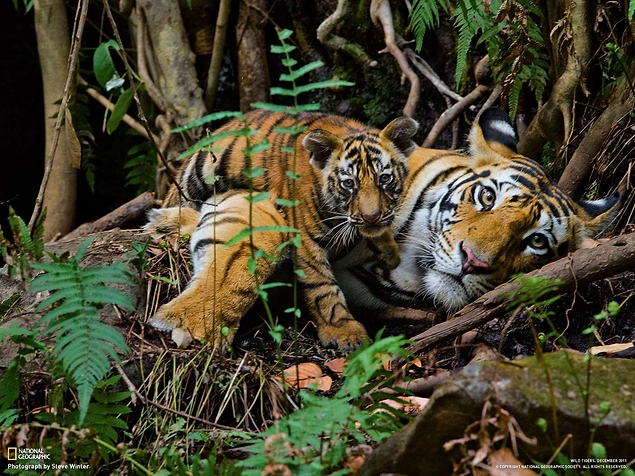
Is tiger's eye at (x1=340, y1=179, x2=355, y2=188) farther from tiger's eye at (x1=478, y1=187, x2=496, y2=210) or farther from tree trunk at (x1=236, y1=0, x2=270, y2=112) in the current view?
tree trunk at (x1=236, y1=0, x2=270, y2=112)

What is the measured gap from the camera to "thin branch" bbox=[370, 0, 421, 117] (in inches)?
205

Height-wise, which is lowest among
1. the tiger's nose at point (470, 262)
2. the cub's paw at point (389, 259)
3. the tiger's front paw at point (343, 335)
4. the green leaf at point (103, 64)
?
the tiger's front paw at point (343, 335)

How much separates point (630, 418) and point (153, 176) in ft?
16.0

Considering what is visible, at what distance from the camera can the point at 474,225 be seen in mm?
3711

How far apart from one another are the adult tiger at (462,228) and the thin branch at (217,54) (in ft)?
5.73

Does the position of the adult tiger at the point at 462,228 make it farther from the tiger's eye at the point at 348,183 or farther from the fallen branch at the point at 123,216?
the fallen branch at the point at 123,216

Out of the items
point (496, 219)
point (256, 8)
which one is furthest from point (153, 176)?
point (496, 219)

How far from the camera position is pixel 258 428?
293 centimetres

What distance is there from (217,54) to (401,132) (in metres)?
2.31

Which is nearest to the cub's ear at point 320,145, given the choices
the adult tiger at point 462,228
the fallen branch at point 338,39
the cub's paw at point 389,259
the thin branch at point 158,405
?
the adult tiger at point 462,228

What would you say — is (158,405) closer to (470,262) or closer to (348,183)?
(348,183)

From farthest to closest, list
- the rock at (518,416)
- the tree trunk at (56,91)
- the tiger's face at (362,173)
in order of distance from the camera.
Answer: the tree trunk at (56,91) → the tiger's face at (362,173) → the rock at (518,416)

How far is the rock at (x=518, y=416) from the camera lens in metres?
1.96

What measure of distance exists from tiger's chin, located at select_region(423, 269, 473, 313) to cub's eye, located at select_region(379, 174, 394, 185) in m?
0.54
